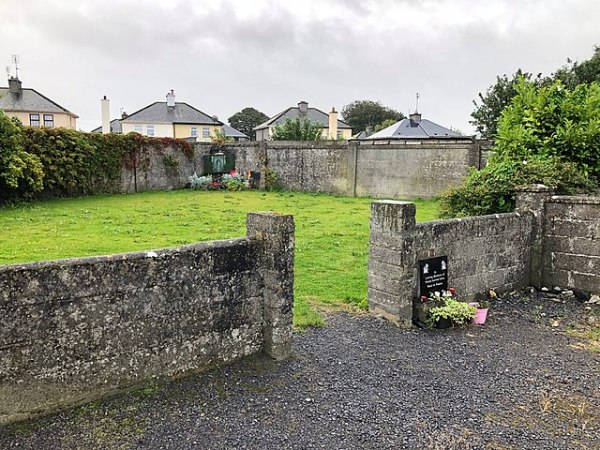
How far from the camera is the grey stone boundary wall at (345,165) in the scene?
1888cm

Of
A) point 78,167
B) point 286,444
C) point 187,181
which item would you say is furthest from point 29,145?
point 286,444

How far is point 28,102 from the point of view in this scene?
135ft

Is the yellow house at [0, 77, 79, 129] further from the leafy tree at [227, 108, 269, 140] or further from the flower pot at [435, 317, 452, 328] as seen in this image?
the flower pot at [435, 317, 452, 328]

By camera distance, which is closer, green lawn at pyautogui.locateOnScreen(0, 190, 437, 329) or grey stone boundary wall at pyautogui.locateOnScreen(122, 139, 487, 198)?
green lawn at pyautogui.locateOnScreen(0, 190, 437, 329)

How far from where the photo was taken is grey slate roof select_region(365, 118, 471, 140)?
3428 centimetres

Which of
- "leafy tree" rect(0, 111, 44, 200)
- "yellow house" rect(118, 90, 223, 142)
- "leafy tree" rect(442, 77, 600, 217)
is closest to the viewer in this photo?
"leafy tree" rect(442, 77, 600, 217)

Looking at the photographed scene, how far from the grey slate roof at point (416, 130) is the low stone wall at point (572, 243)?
2670 centimetres

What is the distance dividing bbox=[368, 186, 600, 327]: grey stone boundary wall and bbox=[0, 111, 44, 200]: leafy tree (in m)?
13.3

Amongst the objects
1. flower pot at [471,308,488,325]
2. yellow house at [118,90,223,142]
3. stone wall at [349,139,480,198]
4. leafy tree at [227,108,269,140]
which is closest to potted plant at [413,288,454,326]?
flower pot at [471,308,488,325]

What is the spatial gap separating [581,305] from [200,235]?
722cm

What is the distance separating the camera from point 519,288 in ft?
25.3

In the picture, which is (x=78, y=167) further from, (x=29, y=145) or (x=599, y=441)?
(x=599, y=441)

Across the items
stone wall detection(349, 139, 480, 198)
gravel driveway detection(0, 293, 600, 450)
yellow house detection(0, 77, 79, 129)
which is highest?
yellow house detection(0, 77, 79, 129)

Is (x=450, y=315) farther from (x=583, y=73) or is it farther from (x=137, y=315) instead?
(x=583, y=73)
